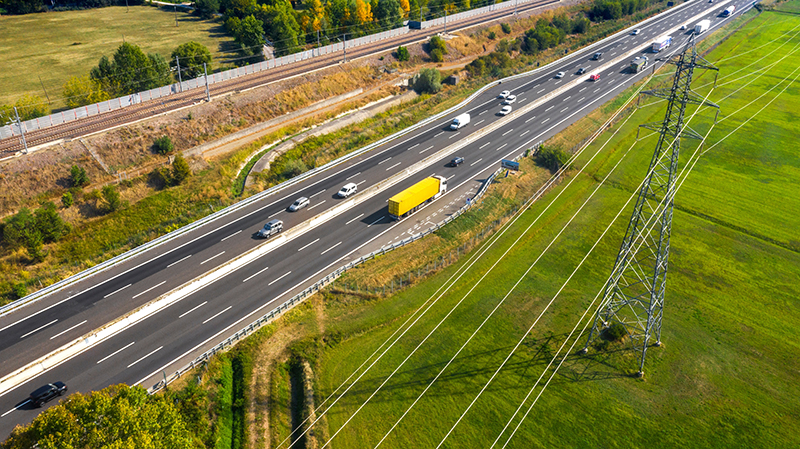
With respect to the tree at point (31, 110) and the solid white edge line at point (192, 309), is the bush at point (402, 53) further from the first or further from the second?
the solid white edge line at point (192, 309)

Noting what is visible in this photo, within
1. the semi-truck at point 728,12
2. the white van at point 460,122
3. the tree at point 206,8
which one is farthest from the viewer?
the semi-truck at point 728,12

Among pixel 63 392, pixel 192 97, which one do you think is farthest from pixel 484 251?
pixel 192 97

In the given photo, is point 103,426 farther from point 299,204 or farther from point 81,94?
point 81,94

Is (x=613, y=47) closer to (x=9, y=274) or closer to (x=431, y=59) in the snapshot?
(x=431, y=59)

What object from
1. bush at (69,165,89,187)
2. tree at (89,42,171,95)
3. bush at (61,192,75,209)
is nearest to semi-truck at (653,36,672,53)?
tree at (89,42,171,95)

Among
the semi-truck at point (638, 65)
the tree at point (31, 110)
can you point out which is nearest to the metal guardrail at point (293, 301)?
the tree at point (31, 110)
